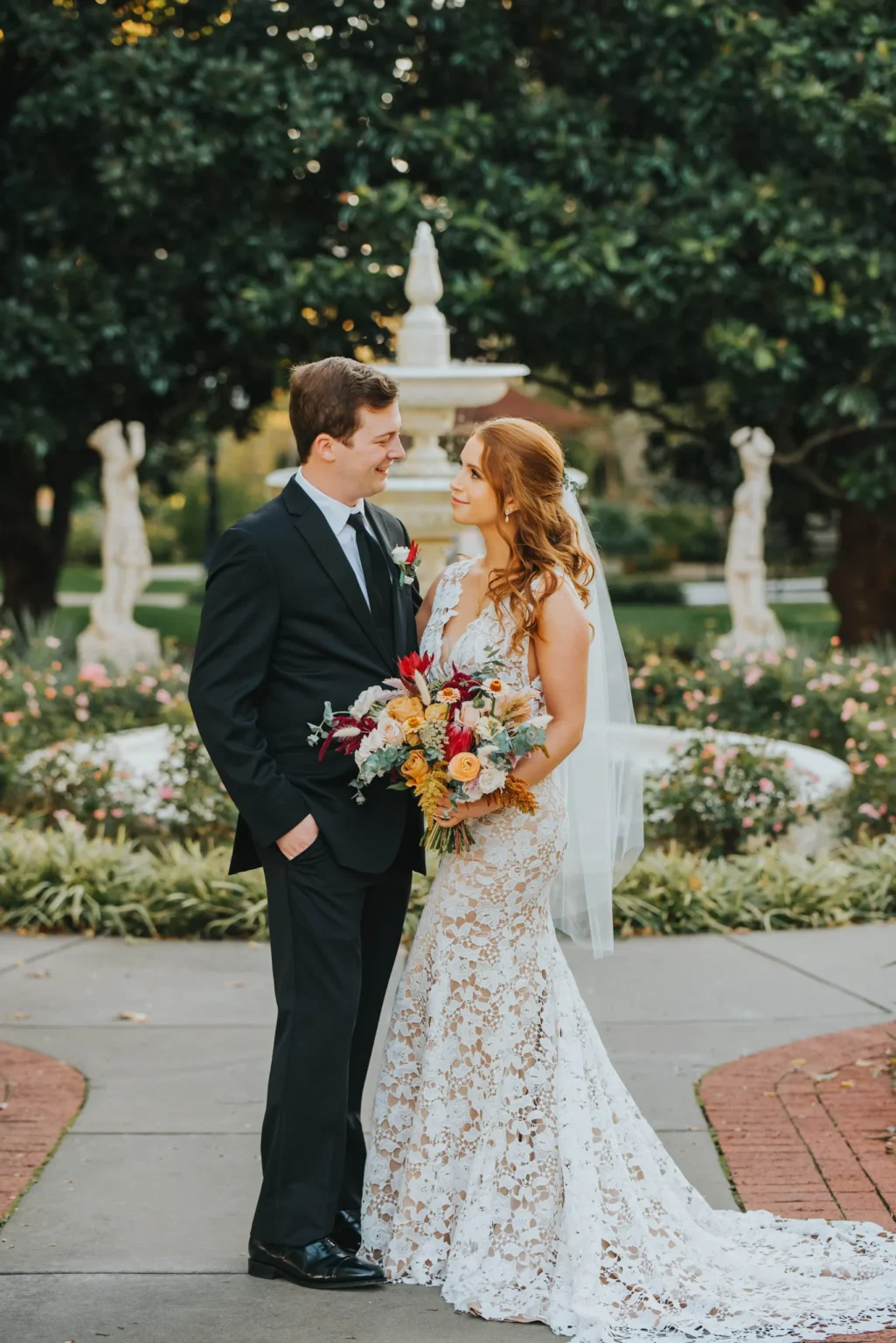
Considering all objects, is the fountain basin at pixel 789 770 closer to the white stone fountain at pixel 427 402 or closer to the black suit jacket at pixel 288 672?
the white stone fountain at pixel 427 402

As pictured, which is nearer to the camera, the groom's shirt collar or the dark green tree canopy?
the groom's shirt collar

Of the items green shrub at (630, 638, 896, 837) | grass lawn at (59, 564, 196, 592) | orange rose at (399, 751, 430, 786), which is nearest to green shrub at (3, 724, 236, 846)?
green shrub at (630, 638, 896, 837)

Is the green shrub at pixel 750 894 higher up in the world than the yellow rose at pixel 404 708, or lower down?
lower down

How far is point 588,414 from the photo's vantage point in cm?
2927

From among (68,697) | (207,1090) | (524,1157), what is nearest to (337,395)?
(524,1157)

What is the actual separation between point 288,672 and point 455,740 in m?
0.45

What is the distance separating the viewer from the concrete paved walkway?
12.2 ft

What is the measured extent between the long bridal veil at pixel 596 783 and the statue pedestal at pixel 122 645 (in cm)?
937

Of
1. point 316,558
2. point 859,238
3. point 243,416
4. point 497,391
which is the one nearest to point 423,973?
point 316,558

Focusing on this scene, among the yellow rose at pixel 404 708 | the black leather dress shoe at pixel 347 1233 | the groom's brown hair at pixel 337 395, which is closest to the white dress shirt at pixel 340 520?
the groom's brown hair at pixel 337 395

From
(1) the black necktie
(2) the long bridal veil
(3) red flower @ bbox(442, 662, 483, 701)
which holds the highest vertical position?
(1) the black necktie

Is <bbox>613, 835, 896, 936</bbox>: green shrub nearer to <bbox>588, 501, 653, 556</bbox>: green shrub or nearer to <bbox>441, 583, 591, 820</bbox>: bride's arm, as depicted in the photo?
<bbox>441, 583, 591, 820</bbox>: bride's arm

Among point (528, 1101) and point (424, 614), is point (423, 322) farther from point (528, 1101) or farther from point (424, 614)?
point (528, 1101)

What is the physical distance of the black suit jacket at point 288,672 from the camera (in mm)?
3686
